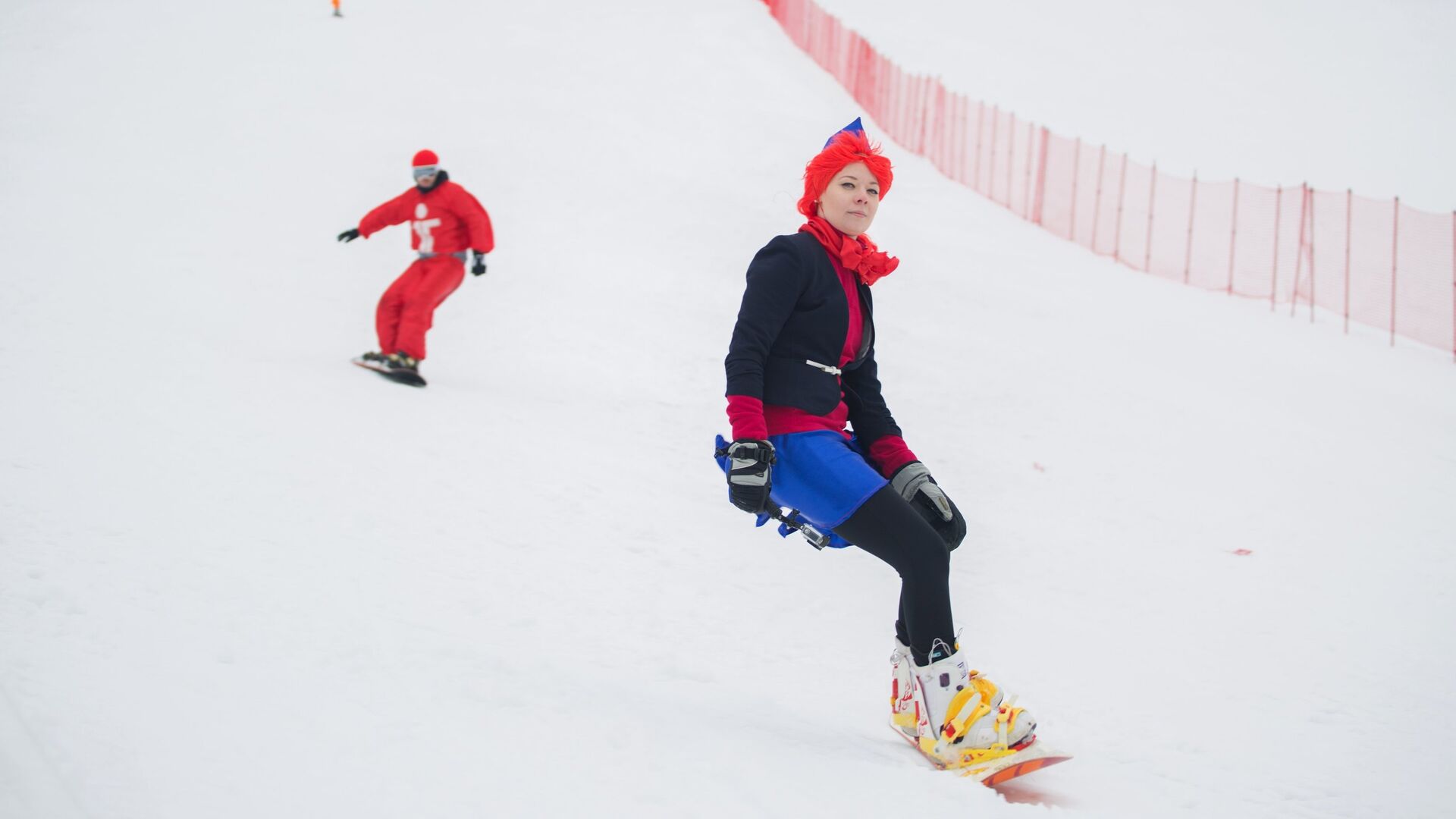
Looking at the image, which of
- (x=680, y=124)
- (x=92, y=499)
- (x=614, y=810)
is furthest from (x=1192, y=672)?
(x=680, y=124)

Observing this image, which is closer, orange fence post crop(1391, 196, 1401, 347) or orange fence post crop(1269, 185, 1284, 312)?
orange fence post crop(1391, 196, 1401, 347)

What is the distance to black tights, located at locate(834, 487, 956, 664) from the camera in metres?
2.85

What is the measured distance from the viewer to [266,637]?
2.85 metres

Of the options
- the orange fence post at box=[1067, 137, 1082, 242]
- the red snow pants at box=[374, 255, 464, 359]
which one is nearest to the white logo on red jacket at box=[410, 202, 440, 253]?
the red snow pants at box=[374, 255, 464, 359]

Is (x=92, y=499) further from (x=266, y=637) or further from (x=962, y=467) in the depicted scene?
(x=962, y=467)

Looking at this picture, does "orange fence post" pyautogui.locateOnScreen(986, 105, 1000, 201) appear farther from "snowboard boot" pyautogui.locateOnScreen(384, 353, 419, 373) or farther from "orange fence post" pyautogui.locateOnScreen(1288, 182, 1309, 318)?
"snowboard boot" pyautogui.locateOnScreen(384, 353, 419, 373)

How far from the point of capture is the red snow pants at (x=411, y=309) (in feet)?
23.1

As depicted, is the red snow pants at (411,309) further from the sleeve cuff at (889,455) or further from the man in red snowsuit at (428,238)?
the sleeve cuff at (889,455)

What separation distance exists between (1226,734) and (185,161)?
40.1ft


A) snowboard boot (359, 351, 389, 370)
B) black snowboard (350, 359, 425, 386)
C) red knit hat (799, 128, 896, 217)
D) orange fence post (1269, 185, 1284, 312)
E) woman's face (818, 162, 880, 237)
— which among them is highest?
red knit hat (799, 128, 896, 217)

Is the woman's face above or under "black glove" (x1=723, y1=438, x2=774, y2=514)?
above

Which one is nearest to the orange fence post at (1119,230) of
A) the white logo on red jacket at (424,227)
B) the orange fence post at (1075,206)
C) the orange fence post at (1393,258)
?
the orange fence post at (1075,206)

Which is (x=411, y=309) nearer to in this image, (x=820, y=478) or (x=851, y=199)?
(x=851, y=199)

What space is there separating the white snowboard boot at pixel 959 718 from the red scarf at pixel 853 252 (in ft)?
3.72
